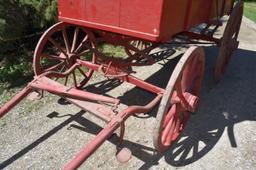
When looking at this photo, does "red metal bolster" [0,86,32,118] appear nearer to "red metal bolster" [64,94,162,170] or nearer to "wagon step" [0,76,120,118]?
"wagon step" [0,76,120,118]

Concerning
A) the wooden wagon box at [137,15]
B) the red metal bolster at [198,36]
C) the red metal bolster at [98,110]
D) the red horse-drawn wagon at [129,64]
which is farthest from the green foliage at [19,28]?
the red metal bolster at [198,36]

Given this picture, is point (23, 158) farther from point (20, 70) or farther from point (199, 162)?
Answer: point (20, 70)

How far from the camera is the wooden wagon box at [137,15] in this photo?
2531 mm

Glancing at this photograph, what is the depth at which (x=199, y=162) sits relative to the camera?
2.85 m

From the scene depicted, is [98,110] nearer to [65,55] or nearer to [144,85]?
[144,85]

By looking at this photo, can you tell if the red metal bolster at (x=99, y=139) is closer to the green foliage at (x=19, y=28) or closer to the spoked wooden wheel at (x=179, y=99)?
the spoked wooden wheel at (x=179, y=99)

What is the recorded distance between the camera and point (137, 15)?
262cm

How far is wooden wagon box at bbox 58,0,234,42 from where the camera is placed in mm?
2531

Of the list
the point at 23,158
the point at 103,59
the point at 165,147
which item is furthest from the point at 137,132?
the point at 23,158

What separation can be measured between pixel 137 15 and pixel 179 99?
2.92 ft

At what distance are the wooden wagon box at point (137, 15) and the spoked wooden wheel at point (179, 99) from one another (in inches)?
13.1

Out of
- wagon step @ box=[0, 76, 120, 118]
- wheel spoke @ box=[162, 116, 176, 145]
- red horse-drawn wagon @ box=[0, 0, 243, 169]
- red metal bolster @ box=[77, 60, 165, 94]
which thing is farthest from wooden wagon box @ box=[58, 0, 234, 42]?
wheel spoke @ box=[162, 116, 176, 145]

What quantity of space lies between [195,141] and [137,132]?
0.66 meters

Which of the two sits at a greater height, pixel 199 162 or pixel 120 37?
pixel 120 37
